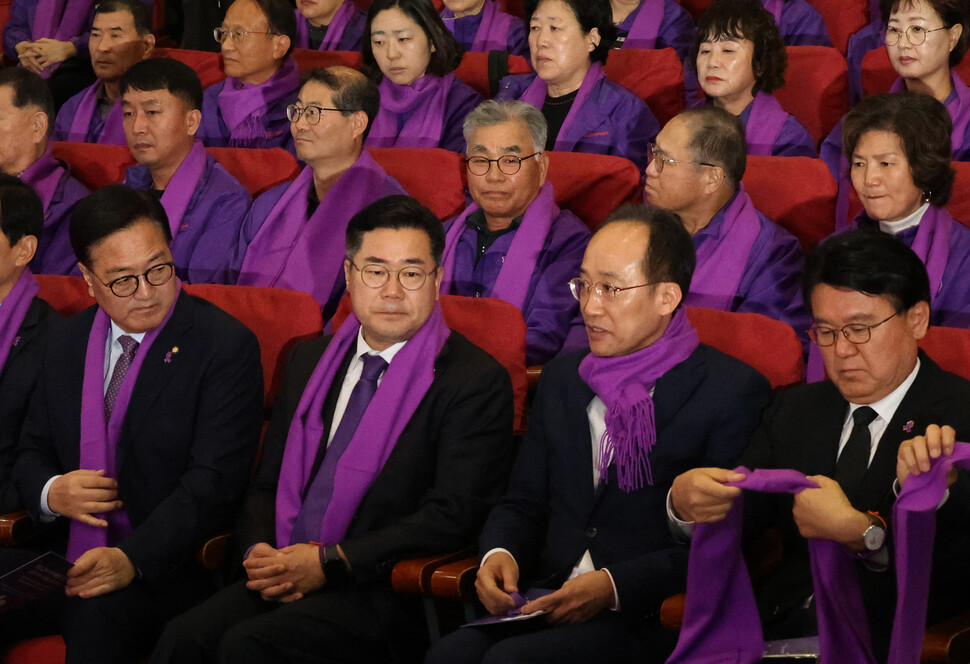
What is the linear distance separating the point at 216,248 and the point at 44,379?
0.97 metres

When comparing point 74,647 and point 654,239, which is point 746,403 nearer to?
point 654,239

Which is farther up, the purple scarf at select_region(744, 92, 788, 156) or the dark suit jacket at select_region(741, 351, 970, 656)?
the purple scarf at select_region(744, 92, 788, 156)

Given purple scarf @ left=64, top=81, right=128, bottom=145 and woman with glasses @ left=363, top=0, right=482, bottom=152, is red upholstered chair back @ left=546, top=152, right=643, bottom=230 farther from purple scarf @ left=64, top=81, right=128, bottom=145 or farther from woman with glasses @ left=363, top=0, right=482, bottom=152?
purple scarf @ left=64, top=81, right=128, bottom=145

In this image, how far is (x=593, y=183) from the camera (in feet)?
10.2

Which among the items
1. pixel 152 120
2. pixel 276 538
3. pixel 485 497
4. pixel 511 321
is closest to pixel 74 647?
pixel 276 538

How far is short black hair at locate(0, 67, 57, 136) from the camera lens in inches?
135

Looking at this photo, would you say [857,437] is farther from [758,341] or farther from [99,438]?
[99,438]

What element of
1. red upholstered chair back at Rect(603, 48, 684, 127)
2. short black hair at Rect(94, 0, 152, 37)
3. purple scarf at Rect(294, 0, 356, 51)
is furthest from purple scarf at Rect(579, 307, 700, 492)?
short black hair at Rect(94, 0, 152, 37)

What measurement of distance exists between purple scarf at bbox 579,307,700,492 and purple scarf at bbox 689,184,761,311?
2.32 feet

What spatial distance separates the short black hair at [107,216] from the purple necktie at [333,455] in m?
0.50

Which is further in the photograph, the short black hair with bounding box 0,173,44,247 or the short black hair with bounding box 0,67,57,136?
the short black hair with bounding box 0,67,57,136

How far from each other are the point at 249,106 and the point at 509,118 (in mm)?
1205

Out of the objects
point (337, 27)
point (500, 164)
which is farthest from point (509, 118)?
point (337, 27)

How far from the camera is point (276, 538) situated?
87.7 inches
